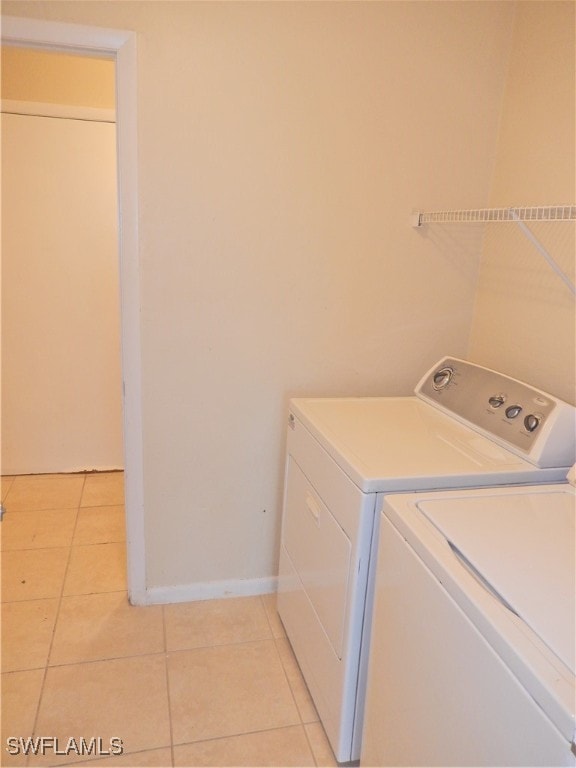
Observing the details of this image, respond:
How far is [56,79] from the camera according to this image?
8.41ft

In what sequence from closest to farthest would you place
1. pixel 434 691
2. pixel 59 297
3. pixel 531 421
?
pixel 434 691
pixel 531 421
pixel 59 297

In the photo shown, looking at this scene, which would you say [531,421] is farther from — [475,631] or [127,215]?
[127,215]

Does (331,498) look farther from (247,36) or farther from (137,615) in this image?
(247,36)

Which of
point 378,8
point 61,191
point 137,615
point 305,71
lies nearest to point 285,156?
point 305,71

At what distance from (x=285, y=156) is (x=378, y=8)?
563 millimetres

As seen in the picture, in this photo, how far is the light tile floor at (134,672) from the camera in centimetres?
150

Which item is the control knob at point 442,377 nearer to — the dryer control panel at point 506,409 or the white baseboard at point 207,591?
the dryer control panel at point 506,409

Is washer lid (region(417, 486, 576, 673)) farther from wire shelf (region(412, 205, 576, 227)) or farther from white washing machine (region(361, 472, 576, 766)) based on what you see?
wire shelf (region(412, 205, 576, 227))

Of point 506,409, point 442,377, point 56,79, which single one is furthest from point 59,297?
point 506,409

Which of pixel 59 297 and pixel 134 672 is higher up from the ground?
pixel 59 297

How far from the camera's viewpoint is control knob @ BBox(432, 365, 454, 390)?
1862mm

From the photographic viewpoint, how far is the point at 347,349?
2006 millimetres

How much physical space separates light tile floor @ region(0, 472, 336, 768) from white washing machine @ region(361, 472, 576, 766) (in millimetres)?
415

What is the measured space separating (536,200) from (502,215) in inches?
12.2
